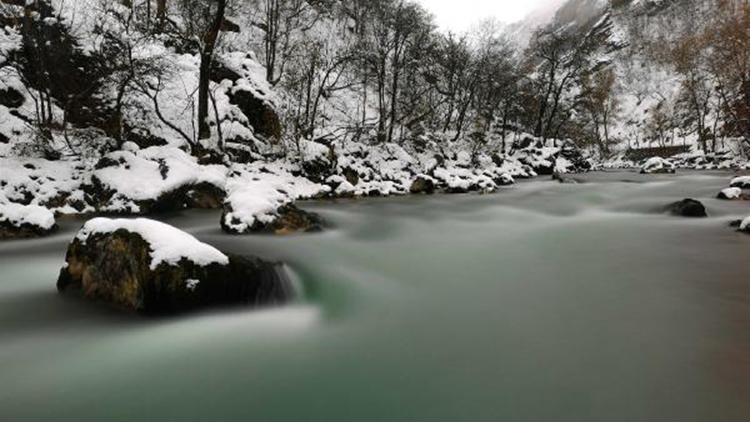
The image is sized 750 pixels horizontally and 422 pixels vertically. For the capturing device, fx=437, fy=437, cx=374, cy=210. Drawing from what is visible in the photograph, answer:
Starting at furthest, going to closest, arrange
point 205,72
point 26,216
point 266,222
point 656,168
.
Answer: point 656,168 → point 205,72 → point 266,222 → point 26,216

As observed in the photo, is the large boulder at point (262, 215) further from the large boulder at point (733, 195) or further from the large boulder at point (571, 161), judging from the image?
the large boulder at point (571, 161)

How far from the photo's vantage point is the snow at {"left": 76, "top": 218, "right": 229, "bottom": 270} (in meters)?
4.14

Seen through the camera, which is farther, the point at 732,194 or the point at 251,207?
the point at 732,194

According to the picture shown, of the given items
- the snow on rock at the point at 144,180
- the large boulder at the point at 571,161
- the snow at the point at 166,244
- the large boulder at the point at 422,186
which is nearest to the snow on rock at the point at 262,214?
the snow on rock at the point at 144,180

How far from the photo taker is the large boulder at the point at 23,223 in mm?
7797

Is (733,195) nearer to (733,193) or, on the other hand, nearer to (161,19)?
(733,193)

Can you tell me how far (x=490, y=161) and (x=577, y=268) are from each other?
2363 cm

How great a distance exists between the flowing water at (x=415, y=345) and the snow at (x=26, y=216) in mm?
917

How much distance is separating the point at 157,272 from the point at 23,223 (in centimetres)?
582

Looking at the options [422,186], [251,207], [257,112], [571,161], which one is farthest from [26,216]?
[571,161]

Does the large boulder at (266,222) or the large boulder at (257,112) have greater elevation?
the large boulder at (257,112)

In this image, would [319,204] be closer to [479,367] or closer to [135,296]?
[135,296]

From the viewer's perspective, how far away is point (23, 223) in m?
7.96

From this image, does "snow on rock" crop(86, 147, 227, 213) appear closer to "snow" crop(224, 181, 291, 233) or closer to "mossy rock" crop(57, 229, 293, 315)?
"snow" crop(224, 181, 291, 233)
